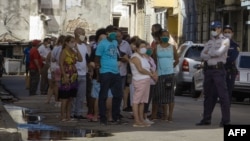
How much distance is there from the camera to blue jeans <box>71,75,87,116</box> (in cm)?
1514

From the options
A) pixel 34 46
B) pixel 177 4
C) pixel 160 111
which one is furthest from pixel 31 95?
pixel 177 4

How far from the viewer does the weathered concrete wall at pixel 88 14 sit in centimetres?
6844

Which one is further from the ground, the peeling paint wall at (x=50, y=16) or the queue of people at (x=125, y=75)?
the peeling paint wall at (x=50, y=16)

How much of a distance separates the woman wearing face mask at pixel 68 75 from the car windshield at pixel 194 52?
11031mm

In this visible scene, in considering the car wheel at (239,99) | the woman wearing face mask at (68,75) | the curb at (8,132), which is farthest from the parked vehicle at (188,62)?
the curb at (8,132)

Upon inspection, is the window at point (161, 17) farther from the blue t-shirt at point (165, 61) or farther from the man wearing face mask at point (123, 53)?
the blue t-shirt at point (165, 61)

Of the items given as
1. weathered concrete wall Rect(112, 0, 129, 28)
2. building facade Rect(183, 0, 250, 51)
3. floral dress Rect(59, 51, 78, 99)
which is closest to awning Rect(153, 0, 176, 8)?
building facade Rect(183, 0, 250, 51)

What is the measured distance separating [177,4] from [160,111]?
32443mm

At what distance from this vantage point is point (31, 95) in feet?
78.2

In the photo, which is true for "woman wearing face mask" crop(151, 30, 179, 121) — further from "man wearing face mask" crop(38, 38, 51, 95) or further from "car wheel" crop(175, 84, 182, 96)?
"car wheel" crop(175, 84, 182, 96)

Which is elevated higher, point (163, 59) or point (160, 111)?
point (163, 59)

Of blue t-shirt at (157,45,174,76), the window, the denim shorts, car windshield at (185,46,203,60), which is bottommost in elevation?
the denim shorts

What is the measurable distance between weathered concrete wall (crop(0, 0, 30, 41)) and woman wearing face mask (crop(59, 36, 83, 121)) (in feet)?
158

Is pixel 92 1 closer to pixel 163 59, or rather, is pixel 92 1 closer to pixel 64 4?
pixel 64 4
